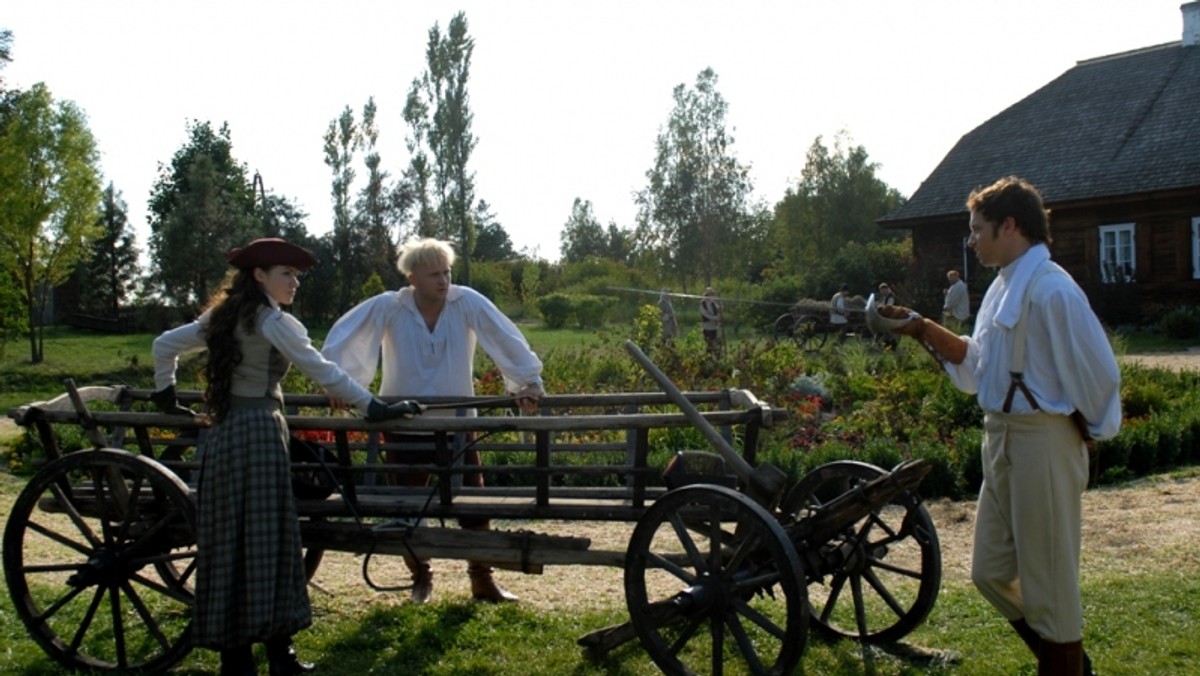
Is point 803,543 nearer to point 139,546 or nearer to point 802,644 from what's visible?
point 802,644

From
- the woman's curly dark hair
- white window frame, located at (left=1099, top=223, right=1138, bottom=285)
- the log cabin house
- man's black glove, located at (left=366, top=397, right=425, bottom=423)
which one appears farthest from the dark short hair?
white window frame, located at (left=1099, top=223, right=1138, bottom=285)

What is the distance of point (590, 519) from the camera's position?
A: 4434mm

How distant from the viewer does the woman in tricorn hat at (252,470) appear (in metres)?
4.27

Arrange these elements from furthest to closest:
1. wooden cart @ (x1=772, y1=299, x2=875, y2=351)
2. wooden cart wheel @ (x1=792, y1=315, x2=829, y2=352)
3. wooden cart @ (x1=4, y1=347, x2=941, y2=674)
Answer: wooden cart @ (x1=772, y1=299, x2=875, y2=351) < wooden cart wheel @ (x1=792, y1=315, x2=829, y2=352) < wooden cart @ (x1=4, y1=347, x2=941, y2=674)

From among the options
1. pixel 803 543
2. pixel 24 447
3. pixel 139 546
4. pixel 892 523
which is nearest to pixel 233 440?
pixel 139 546

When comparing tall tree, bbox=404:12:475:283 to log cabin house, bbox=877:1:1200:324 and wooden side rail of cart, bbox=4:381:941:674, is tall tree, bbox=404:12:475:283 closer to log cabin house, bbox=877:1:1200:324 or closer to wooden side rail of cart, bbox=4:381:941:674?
log cabin house, bbox=877:1:1200:324

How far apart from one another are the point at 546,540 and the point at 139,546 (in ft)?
5.50

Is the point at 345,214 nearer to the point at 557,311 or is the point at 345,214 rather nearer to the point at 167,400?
the point at 557,311

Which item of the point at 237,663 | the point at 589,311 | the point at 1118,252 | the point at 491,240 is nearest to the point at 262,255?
the point at 237,663

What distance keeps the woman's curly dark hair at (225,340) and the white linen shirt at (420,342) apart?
3.52ft

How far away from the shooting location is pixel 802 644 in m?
3.82

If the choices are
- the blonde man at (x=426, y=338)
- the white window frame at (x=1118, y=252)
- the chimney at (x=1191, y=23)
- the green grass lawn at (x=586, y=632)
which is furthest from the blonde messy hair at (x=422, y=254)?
the chimney at (x=1191, y=23)

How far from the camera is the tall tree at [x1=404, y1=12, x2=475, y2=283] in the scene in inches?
1582

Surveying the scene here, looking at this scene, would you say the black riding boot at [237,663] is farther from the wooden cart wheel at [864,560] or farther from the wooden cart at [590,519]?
Answer: the wooden cart wheel at [864,560]
